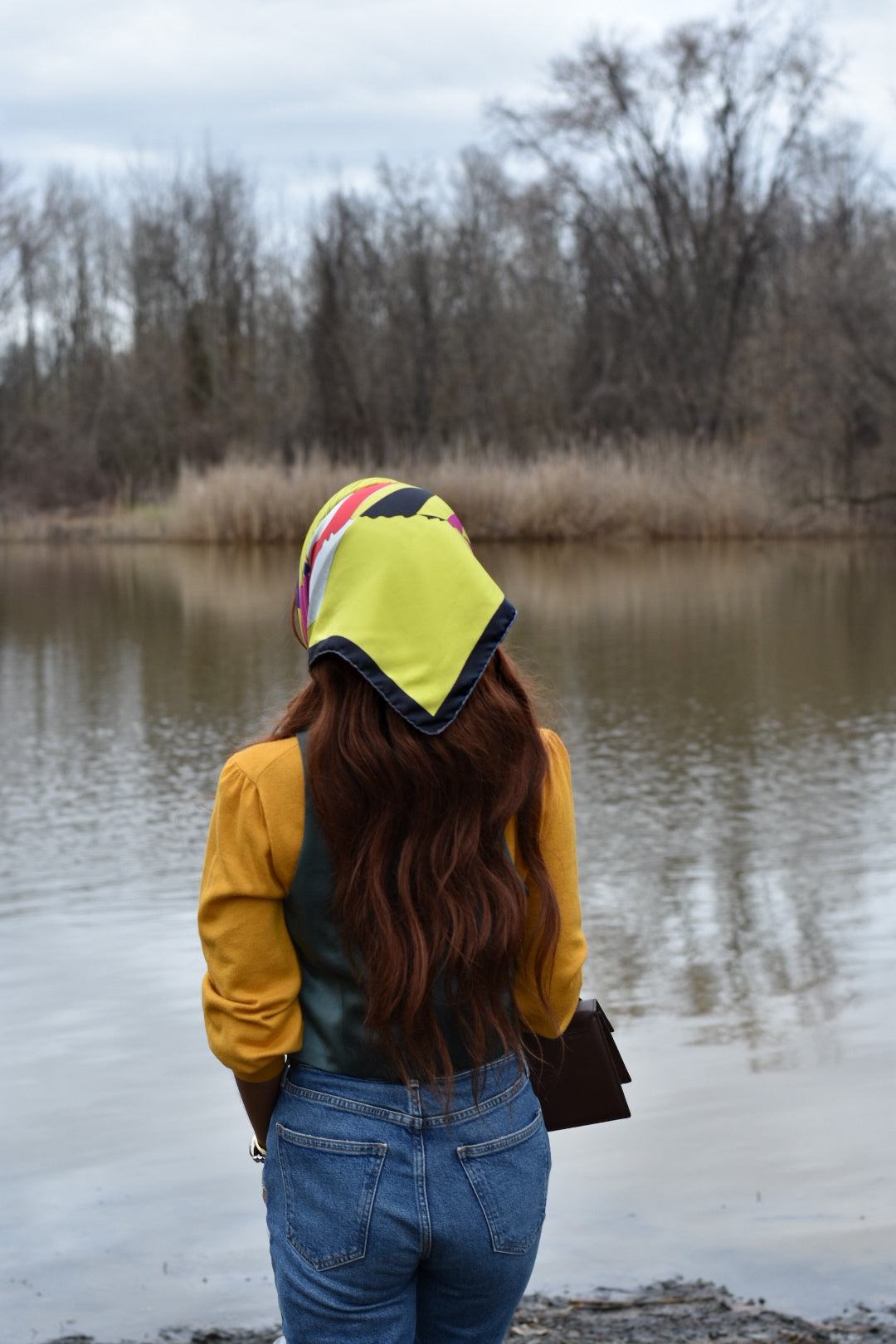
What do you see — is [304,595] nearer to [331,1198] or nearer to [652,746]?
[331,1198]

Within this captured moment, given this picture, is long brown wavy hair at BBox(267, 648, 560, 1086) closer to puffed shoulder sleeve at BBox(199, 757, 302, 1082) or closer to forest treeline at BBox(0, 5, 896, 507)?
puffed shoulder sleeve at BBox(199, 757, 302, 1082)

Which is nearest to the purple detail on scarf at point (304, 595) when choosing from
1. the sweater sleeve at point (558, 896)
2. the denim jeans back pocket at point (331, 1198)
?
the sweater sleeve at point (558, 896)

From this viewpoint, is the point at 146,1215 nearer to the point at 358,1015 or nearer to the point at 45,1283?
the point at 45,1283

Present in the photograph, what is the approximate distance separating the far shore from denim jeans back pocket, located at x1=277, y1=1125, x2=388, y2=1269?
21.3 metres

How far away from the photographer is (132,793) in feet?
23.3

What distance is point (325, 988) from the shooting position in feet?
Answer: 5.35

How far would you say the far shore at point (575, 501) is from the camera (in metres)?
23.8

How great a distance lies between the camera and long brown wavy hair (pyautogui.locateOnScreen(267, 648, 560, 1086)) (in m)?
1.56

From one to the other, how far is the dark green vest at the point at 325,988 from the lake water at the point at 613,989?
38 centimetres

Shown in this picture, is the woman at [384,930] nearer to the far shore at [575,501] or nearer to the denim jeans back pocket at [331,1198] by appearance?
the denim jeans back pocket at [331,1198]

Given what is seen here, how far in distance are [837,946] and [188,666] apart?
711 centimetres

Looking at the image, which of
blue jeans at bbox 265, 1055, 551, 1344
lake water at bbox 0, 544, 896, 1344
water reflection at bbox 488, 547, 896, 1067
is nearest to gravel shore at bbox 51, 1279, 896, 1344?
lake water at bbox 0, 544, 896, 1344

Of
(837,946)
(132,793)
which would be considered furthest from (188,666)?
(837,946)

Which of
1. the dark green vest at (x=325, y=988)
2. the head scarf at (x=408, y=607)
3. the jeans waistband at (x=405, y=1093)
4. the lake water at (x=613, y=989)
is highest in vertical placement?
the head scarf at (x=408, y=607)
